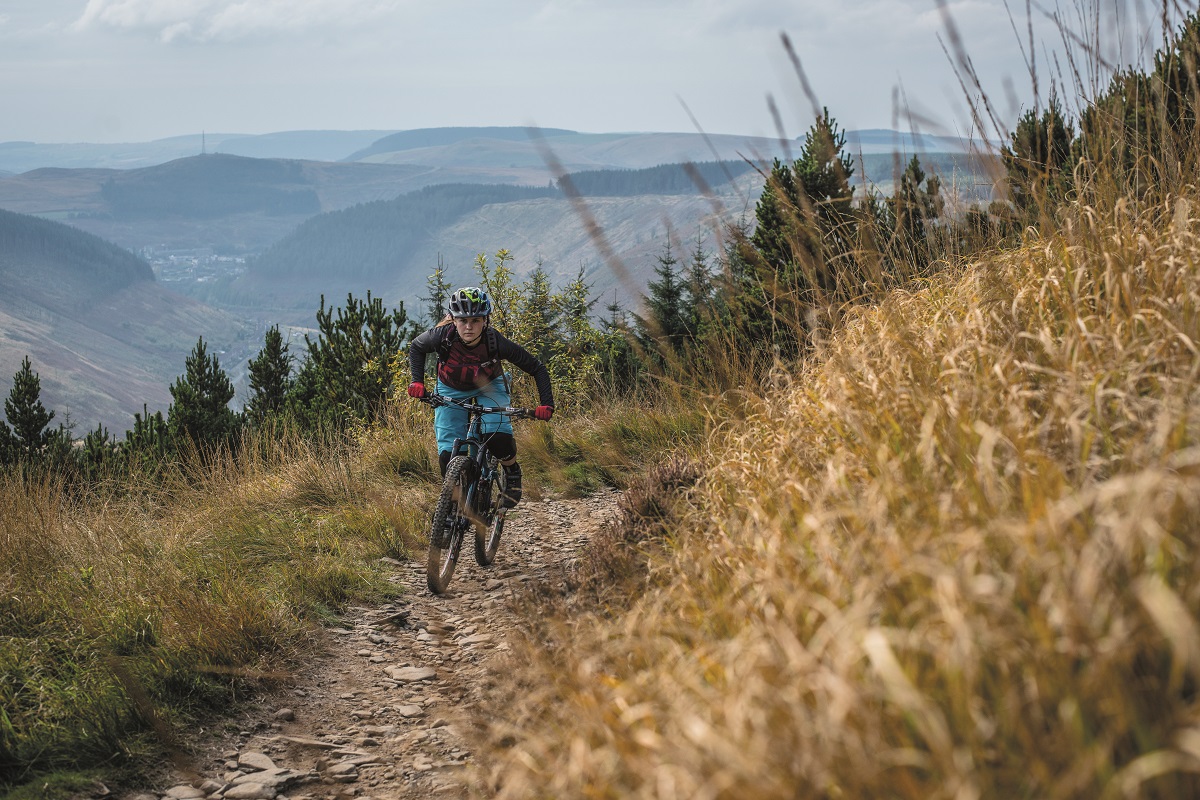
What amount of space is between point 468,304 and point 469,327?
0.19 metres

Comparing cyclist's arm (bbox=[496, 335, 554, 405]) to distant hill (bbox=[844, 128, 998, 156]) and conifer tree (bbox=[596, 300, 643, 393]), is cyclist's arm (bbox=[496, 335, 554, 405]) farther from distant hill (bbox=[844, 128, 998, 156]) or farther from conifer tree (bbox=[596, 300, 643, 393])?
distant hill (bbox=[844, 128, 998, 156])

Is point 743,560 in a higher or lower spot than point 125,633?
higher

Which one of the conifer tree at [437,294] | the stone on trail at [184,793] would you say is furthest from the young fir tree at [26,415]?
the stone on trail at [184,793]

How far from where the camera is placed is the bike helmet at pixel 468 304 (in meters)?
6.51

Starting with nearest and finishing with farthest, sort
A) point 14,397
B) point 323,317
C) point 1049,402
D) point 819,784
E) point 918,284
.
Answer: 1. point 819,784
2. point 1049,402
3. point 918,284
4. point 323,317
5. point 14,397

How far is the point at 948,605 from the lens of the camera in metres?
1.63

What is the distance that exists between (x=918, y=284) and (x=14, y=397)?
38.8m

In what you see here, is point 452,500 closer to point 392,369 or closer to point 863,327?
point 863,327

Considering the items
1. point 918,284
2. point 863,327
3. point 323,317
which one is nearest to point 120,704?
point 863,327

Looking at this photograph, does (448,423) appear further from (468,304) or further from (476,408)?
(468,304)

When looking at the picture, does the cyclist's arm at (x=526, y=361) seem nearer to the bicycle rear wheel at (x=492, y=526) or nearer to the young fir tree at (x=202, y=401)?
the bicycle rear wheel at (x=492, y=526)

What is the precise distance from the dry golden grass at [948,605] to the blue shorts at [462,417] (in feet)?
10.9

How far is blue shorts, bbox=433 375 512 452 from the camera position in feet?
22.3

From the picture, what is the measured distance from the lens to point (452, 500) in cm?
642
